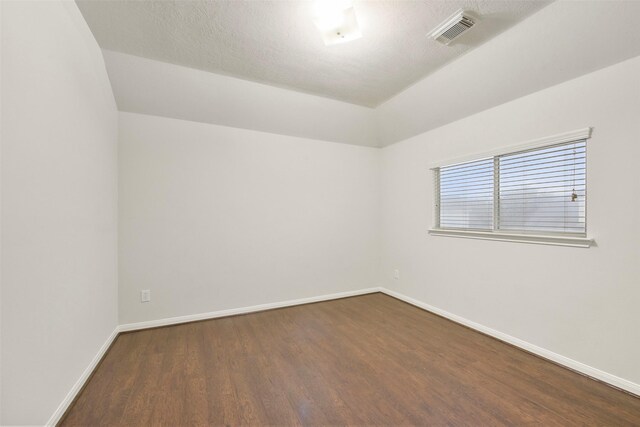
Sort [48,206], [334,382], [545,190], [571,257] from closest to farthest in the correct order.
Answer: [48,206], [334,382], [571,257], [545,190]

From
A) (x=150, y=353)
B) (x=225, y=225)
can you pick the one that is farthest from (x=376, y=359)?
(x=225, y=225)

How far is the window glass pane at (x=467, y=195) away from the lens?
2.91m

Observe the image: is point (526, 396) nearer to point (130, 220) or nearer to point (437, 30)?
point (437, 30)

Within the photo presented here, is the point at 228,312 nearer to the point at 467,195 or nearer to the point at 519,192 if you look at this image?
the point at 467,195

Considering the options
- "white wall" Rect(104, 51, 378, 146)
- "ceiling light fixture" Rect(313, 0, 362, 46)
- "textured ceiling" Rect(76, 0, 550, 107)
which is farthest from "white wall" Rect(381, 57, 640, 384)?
"ceiling light fixture" Rect(313, 0, 362, 46)

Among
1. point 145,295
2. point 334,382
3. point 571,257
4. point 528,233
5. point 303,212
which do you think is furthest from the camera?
point 303,212

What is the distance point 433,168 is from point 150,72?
3.24 metres

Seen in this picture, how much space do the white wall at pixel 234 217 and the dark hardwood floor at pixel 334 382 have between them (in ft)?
1.86

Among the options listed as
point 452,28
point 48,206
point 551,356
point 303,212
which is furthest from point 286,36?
point 551,356

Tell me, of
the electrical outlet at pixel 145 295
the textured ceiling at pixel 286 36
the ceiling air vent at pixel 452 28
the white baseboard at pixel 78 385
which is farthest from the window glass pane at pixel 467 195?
the white baseboard at pixel 78 385

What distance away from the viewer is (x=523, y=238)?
2.48 metres

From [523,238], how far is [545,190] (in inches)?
18.1

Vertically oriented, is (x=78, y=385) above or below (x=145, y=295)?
below

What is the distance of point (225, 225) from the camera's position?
329cm
